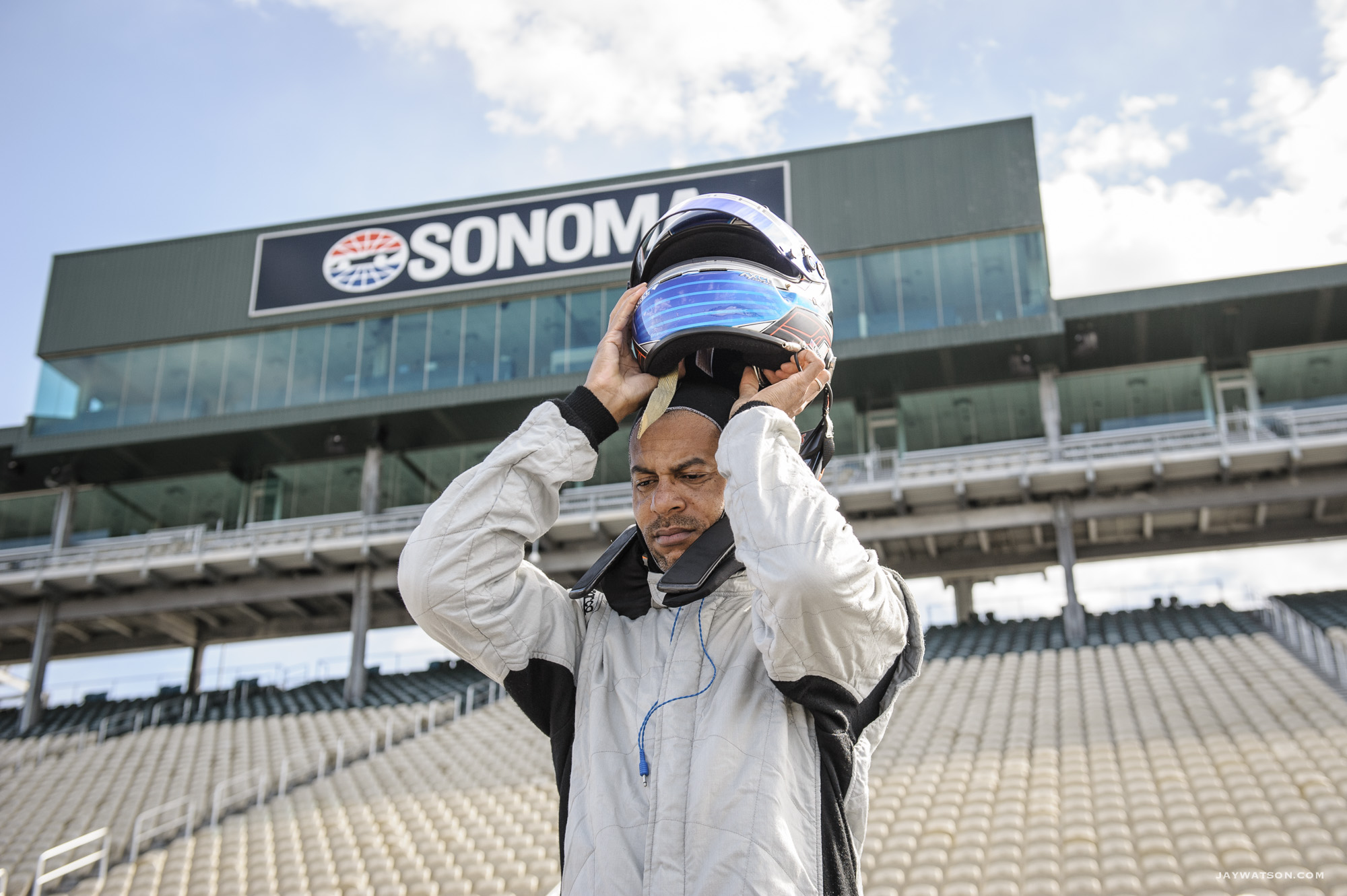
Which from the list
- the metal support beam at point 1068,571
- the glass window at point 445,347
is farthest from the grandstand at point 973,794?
the glass window at point 445,347

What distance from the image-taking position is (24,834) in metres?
13.2

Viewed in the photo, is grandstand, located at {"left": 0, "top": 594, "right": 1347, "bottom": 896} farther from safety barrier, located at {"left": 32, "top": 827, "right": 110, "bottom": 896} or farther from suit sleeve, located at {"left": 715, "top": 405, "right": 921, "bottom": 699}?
suit sleeve, located at {"left": 715, "top": 405, "right": 921, "bottom": 699}

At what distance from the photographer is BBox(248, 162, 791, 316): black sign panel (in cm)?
2289

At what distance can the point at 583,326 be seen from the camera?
22609 mm

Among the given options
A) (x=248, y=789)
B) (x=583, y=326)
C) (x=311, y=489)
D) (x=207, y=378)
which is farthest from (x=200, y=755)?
(x=583, y=326)

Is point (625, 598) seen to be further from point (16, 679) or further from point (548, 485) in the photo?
point (16, 679)

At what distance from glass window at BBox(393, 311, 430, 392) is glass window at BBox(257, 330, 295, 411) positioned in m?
2.54

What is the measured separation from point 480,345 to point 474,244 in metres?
2.43

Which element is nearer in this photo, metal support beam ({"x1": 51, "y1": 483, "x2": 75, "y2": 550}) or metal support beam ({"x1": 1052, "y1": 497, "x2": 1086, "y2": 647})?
metal support beam ({"x1": 1052, "y1": 497, "x2": 1086, "y2": 647})

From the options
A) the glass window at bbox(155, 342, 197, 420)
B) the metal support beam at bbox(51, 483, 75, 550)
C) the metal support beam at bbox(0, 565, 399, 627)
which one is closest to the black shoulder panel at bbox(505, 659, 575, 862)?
the metal support beam at bbox(0, 565, 399, 627)

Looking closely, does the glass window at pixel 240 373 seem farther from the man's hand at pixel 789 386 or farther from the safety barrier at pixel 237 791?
the man's hand at pixel 789 386

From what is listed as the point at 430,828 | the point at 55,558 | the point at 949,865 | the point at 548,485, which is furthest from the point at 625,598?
the point at 55,558

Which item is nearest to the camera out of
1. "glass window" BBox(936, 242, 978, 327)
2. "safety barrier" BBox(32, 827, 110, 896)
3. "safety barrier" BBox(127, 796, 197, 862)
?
"safety barrier" BBox(32, 827, 110, 896)

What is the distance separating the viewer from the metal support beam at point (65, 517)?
24656 mm
